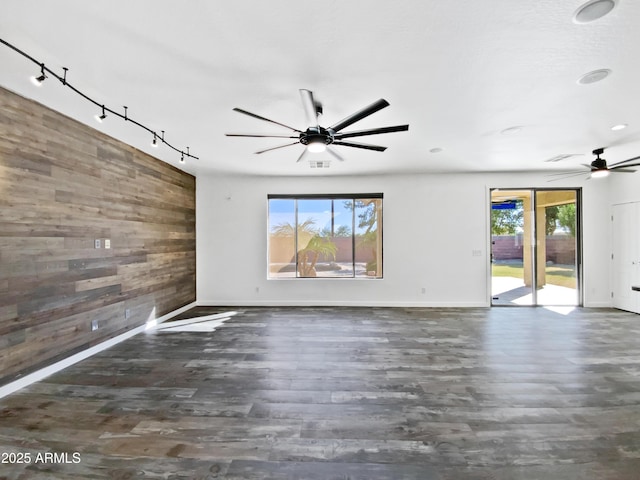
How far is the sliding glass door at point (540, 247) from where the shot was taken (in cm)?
591

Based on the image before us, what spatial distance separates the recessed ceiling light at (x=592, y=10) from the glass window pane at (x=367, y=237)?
4.44 metres

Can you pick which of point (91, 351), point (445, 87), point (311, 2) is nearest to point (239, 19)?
point (311, 2)

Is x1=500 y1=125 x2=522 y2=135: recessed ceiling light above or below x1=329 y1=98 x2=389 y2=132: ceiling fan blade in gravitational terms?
above

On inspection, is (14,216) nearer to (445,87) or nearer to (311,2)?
(311,2)

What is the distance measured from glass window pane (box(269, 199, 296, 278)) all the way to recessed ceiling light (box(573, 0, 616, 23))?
504 centimetres

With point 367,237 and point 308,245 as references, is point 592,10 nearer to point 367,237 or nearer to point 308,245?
point 367,237

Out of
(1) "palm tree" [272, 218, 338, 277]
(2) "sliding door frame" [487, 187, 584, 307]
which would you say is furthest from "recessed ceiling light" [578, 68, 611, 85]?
(1) "palm tree" [272, 218, 338, 277]

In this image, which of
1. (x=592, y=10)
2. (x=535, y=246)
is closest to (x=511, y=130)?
(x=592, y=10)

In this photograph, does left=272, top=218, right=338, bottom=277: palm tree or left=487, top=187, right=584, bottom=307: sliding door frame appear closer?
left=487, top=187, right=584, bottom=307: sliding door frame

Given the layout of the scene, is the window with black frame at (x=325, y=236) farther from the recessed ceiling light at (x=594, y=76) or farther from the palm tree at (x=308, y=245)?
the recessed ceiling light at (x=594, y=76)

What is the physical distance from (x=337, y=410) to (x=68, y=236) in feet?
11.3

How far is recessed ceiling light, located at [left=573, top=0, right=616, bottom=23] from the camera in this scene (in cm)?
167

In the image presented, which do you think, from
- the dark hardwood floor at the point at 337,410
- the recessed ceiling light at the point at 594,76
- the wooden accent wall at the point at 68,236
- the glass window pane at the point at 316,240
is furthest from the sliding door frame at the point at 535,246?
the wooden accent wall at the point at 68,236

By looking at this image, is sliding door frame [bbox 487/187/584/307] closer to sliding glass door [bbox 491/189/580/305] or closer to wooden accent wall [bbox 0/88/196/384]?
sliding glass door [bbox 491/189/580/305]
